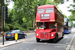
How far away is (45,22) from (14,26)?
2476 cm

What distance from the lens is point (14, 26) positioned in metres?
39.7

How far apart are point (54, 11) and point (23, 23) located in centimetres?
3329

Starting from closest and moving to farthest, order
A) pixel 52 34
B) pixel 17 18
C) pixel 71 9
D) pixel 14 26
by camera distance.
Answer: pixel 52 34 < pixel 71 9 < pixel 14 26 < pixel 17 18

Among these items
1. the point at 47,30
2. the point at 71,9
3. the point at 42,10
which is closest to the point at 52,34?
the point at 47,30

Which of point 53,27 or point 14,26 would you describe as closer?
point 53,27

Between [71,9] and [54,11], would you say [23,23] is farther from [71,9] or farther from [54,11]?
[54,11]

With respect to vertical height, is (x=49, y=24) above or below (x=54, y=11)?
below

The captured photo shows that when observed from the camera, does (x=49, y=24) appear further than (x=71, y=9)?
No

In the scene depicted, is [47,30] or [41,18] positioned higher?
[41,18]

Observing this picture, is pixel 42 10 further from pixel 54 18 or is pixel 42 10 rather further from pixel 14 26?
pixel 14 26

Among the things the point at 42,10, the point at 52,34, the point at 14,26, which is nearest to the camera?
the point at 52,34

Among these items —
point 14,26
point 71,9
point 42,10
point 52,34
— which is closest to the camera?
point 52,34

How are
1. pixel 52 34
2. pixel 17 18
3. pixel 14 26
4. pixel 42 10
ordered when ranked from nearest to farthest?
1. pixel 52 34
2. pixel 42 10
3. pixel 14 26
4. pixel 17 18

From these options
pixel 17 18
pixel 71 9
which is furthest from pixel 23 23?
pixel 71 9
